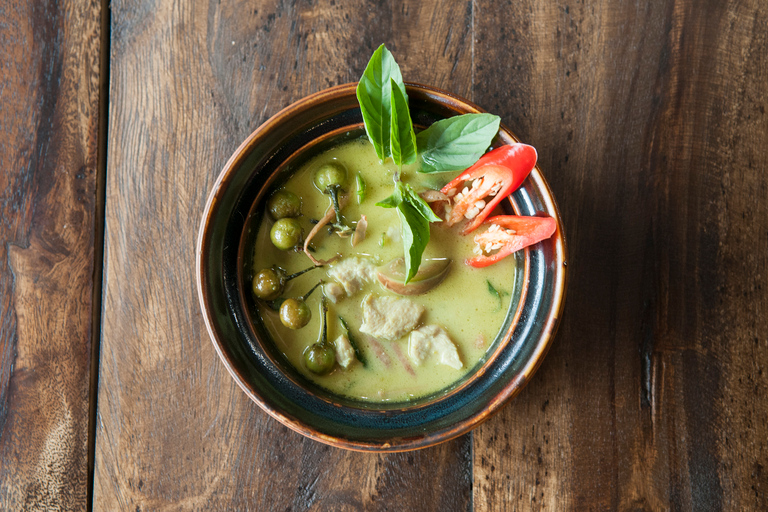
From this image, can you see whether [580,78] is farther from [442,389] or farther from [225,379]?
[225,379]

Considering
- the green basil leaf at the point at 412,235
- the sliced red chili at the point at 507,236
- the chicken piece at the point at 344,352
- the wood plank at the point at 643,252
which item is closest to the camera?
the green basil leaf at the point at 412,235

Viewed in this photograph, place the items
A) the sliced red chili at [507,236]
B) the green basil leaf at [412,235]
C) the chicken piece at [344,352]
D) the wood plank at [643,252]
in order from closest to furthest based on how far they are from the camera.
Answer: the green basil leaf at [412,235]
the sliced red chili at [507,236]
the chicken piece at [344,352]
the wood plank at [643,252]

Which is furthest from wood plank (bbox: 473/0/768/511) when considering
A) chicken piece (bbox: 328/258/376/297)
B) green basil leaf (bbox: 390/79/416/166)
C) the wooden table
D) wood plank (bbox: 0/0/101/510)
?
wood plank (bbox: 0/0/101/510)

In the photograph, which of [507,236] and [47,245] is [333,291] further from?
[47,245]

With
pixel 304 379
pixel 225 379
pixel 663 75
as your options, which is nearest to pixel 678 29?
pixel 663 75

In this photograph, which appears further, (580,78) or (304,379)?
(580,78)

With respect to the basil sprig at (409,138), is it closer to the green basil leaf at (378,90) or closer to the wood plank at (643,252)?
the green basil leaf at (378,90)

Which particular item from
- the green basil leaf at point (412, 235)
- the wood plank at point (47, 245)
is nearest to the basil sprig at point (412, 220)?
the green basil leaf at point (412, 235)
